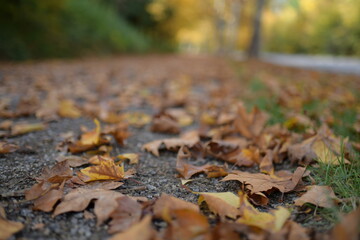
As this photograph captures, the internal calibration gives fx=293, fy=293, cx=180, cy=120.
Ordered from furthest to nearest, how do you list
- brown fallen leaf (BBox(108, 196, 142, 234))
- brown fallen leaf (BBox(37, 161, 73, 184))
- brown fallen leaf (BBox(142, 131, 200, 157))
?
brown fallen leaf (BBox(142, 131, 200, 157)), brown fallen leaf (BBox(37, 161, 73, 184)), brown fallen leaf (BBox(108, 196, 142, 234))

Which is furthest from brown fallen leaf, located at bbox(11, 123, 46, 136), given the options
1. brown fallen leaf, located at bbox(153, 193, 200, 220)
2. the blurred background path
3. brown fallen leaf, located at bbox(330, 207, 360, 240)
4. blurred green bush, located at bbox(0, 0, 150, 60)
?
the blurred background path

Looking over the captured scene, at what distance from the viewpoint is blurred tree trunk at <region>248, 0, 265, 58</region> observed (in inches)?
435

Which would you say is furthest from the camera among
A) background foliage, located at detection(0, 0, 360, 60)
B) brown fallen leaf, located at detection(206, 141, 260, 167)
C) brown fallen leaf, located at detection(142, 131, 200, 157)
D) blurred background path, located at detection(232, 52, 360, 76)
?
blurred background path, located at detection(232, 52, 360, 76)

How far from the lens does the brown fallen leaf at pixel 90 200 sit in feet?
2.81

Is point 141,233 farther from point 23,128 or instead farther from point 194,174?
point 23,128

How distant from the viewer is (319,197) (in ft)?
3.07

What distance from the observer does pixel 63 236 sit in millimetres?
799

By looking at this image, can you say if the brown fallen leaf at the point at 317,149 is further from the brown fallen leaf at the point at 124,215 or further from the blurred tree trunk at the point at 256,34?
the blurred tree trunk at the point at 256,34

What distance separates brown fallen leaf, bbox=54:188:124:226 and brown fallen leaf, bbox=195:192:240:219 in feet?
0.90

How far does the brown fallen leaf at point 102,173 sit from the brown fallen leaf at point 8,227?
285 millimetres

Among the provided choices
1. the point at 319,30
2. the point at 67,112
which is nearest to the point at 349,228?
the point at 67,112

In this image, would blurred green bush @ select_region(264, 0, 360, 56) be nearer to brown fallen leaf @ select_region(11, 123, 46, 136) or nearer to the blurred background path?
the blurred background path

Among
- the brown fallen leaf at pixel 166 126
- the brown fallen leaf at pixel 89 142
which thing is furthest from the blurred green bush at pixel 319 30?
the brown fallen leaf at pixel 89 142

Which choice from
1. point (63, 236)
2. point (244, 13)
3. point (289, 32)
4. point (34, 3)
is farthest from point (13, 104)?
point (289, 32)
